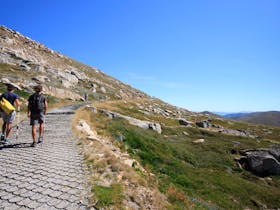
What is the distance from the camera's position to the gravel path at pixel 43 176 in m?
7.74

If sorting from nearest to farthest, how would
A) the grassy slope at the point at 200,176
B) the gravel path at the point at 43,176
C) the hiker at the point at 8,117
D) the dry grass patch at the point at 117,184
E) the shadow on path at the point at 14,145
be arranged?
the gravel path at the point at 43,176
the dry grass patch at the point at 117,184
the shadow on path at the point at 14,145
the hiker at the point at 8,117
the grassy slope at the point at 200,176

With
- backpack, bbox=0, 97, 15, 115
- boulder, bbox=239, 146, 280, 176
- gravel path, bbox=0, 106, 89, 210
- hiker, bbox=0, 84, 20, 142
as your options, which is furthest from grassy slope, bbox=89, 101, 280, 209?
backpack, bbox=0, 97, 15, 115

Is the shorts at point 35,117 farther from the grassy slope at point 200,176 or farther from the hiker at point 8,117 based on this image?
the grassy slope at point 200,176

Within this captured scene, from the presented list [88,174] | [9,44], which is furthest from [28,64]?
[88,174]

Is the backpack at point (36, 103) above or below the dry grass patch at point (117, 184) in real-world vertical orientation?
above

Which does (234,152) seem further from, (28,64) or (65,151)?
(28,64)

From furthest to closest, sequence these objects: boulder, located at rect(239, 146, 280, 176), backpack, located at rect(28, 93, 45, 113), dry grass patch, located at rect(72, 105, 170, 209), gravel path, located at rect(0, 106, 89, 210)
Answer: boulder, located at rect(239, 146, 280, 176), backpack, located at rect(28, 93, 45, 113), dry grass patch, located at rect(72, 105, 170, 209), gravel path, located at rect(0, 106, 89, 210)

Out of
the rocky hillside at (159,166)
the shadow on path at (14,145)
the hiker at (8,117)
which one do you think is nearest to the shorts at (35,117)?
the hiker at (8,117)

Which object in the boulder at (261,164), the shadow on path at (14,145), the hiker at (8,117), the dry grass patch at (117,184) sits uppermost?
the hiker at (8,117)

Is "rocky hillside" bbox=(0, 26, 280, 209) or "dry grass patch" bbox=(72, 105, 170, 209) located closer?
"dry grass patch" bbox=(72, 105, 170, 209)

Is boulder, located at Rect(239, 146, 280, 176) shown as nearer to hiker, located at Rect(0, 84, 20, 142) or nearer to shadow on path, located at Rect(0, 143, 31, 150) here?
shadow on path, located at Rect(0, 143, 31, 150)

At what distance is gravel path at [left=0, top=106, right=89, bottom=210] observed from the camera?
305 inches

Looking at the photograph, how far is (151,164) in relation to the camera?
784 inches

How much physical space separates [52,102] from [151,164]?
25340 mm
